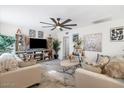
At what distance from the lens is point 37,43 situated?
20.2 feet

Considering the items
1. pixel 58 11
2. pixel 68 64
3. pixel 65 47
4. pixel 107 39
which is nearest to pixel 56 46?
pixel 65 47

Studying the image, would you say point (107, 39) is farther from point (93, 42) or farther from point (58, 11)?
point (58, 11)

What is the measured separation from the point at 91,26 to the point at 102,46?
1178mm

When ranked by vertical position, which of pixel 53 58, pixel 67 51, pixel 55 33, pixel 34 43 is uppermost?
pixel 55 33

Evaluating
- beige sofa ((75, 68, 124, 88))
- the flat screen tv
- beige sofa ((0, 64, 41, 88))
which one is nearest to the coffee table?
beige sofa ((0, 64, 41, 88))

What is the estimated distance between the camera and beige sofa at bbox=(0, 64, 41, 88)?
6.77ft

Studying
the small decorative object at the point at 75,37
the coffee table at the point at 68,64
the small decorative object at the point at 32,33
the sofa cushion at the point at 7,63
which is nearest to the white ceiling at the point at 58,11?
the sofa cushion at the point at 7,63

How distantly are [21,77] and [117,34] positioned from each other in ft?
12.0

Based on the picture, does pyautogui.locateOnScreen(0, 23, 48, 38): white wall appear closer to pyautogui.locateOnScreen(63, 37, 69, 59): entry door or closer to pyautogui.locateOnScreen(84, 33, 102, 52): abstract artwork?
pyautogui.locateOnScreen(63, 37, 69, 59): entry door

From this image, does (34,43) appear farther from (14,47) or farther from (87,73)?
(87,73)

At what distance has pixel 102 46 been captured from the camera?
4.71 meters

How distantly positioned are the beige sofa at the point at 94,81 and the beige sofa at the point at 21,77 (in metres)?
1.09
